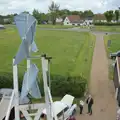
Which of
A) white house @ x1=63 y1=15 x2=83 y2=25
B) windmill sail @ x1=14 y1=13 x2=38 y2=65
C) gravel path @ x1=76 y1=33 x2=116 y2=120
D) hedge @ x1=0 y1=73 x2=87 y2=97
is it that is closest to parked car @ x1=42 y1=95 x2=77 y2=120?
gravel path @ x1=76 y1=33 x2=116 y2=120

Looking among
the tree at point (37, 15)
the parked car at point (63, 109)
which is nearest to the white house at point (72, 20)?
the tree at point (37, 15)

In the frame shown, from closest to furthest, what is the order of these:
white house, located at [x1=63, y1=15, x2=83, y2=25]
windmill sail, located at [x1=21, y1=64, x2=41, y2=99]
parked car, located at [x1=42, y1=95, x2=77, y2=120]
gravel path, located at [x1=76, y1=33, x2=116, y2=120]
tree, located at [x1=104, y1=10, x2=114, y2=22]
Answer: windmill sail, located at [x1=21, y1=64, x2=41, y2=99]
parked car, located at [x1=42, y1=95, x2=77, y2=120]
gravel path, located at [x1=76, y1=33, x2=116, y2=120]
tree, located at [x1=104, y1=10, x2=114, y2=22]
white house, located at [x1=63, y1=15, x2=83, y2=25]

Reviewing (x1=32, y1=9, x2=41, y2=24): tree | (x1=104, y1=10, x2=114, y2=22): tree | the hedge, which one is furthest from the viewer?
(x1=32, y1=9, x2=41, y2=24): tree

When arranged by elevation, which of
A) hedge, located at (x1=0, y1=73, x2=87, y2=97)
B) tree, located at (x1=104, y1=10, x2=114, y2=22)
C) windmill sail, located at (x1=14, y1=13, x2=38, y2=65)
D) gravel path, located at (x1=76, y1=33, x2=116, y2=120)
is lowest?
gravel path, located at (x1=76, y1=33, x2=116, y2=120)

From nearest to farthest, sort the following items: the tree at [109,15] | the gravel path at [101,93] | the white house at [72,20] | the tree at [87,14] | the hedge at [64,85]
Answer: the gravel path at [101,93], the hedge at [64,85], the tree at [109,15], the white house at [72,20], the tree at [87,14]

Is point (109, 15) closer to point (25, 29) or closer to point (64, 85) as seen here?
point (64, 85)

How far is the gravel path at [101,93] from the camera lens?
19.5 meters

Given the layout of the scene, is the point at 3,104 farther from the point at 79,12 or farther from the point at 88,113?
the point at 79,12

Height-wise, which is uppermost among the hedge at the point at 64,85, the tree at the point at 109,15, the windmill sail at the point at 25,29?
the tree at the point at 109,15

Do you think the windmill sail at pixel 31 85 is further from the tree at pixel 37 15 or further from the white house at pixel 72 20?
the white house at pixel 72 20

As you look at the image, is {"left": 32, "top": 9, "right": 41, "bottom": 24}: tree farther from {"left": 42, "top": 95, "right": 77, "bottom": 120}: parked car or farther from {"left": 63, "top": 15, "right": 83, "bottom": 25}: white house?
{"left": 42, "top": 95, "right": 77, "bottom": 120}: parked car

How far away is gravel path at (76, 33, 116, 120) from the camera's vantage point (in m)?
19.5

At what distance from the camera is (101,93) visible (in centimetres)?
2386

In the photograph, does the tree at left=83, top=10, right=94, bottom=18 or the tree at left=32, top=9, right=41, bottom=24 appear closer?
the tree at left=32, top=9, right=41, bottom=24
